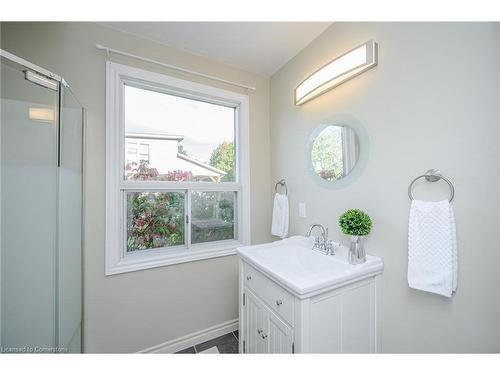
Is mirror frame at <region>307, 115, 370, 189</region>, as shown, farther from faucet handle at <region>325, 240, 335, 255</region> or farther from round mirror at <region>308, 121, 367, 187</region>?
faucet handle at <region>325, 240, 335, 255</region>

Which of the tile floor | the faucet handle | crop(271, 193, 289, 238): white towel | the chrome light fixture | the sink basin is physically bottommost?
the tile floor

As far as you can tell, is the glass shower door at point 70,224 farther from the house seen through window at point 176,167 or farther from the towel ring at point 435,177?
the towel ring at point 435,177

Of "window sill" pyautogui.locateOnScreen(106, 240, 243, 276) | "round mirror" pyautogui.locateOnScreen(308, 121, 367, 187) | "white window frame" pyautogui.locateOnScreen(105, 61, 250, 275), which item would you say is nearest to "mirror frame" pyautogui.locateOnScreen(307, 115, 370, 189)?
"round mirror" pyautogui.locateOnScreen(308, 121, 367, 187)

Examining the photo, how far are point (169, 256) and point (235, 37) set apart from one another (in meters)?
1.71

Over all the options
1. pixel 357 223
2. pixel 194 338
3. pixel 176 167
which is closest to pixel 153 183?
pixel 176 167

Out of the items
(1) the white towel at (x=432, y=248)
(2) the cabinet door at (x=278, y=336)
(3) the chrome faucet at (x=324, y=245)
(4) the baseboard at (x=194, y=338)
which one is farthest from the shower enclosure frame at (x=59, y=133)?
(1) the white towel at (x=432, y=248)

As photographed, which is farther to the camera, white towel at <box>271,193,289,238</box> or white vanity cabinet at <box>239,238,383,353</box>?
white towel at <box>271,193,289,238</box>

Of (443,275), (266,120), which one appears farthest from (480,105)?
(266,120)

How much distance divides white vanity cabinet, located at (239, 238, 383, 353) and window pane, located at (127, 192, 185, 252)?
2.64 feet

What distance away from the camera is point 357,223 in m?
1.02

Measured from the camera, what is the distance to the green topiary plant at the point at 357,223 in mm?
1018

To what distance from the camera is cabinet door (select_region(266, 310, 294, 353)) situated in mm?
885

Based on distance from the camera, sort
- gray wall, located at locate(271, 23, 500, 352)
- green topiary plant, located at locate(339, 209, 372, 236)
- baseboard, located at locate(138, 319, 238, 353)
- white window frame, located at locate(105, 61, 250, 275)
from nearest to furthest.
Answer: gray wall, located at locate(271, 23, 500, 352) → green topiary plant, located at locate(339, 209, 372, 236) → white window frame, located at locate(105, 61, 250, 275) → baseboard, located at locate(138, 319, 238, 353)

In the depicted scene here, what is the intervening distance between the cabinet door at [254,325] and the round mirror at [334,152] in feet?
2.90
